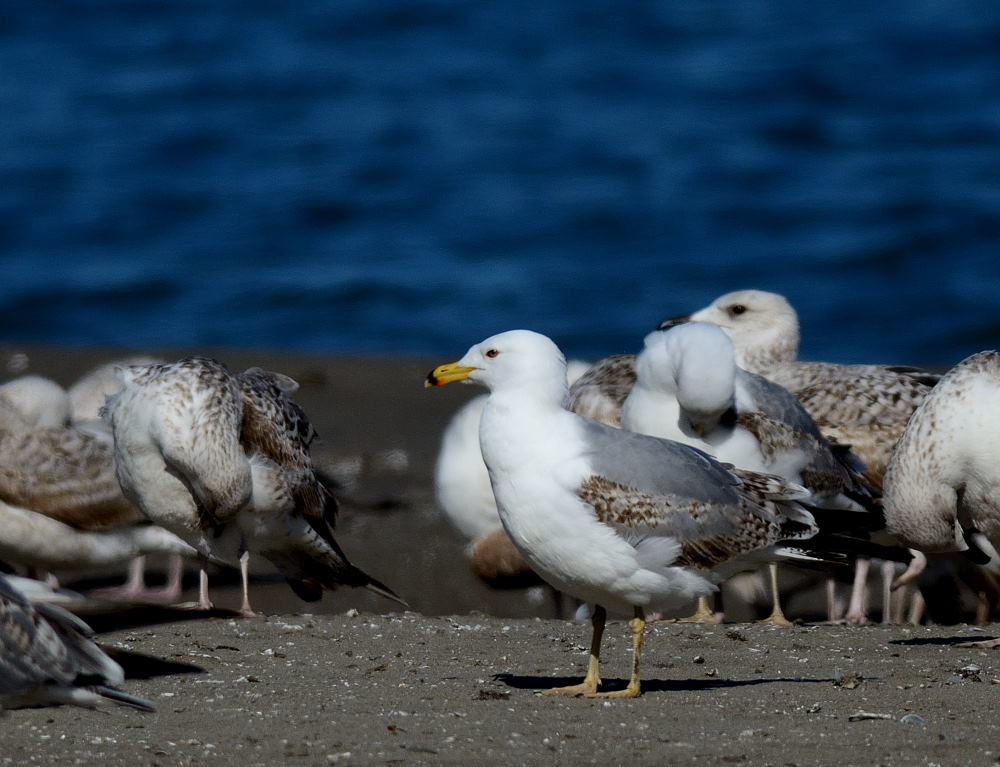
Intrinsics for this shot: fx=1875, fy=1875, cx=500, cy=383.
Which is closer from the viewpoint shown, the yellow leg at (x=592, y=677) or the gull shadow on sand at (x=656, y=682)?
the yellow leg at (x=592, y=677)

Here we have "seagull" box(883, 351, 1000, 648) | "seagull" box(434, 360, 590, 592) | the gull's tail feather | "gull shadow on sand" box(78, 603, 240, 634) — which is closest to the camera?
the gull's tail feather

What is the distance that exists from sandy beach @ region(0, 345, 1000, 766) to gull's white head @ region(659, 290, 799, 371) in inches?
101

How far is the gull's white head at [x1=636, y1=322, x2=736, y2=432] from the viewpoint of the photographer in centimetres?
827

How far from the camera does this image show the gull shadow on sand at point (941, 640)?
26.1 ft

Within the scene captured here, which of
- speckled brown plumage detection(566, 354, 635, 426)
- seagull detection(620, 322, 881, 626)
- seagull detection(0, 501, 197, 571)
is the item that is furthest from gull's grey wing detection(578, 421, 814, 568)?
seagull detection(0, 501, 197, 571)

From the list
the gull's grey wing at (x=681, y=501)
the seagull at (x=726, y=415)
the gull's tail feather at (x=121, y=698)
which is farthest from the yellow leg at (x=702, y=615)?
the gull's tail feather at (x=121, y=698)

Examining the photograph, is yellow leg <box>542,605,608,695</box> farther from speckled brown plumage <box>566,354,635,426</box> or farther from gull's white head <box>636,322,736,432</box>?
speckled brown plumage <box>566,354,635,426</box>

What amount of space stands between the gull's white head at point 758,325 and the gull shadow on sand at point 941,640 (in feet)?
9.63

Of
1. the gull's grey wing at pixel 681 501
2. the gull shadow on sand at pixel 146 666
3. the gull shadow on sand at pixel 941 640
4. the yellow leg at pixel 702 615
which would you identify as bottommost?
the gull shadow on sand at pixel 146 666

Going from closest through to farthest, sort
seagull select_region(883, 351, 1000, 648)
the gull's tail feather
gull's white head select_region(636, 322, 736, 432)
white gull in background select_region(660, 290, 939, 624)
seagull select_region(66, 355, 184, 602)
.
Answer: the gull's tail feather
seagull select_region(883, 351, 1000, 648)
gull's white head select_region(636, 322, 736, 432)
white gull in background select_region(660, 290, 939, 624)
seagull select_region(66, 355, 184, 602)

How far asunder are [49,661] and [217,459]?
10.3 feet

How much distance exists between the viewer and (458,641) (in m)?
7.73

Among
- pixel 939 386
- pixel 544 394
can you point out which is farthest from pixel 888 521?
pixel 544 394

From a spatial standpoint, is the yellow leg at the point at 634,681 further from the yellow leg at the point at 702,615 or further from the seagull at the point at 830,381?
the seagull at the point at 830,381
